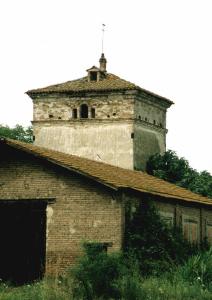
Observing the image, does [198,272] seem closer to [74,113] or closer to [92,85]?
[92,85]

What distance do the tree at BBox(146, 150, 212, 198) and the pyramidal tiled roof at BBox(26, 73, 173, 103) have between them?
472 centimetres

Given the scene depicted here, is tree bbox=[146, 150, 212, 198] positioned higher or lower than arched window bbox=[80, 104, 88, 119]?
lower

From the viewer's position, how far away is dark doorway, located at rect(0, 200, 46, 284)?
25078 millimetres

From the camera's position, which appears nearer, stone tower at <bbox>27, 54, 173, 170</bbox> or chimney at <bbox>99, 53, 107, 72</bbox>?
stone tower at <bbox>27, 54, 173, 170</bbox>

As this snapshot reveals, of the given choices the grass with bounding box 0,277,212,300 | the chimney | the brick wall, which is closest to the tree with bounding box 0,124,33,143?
the chimney

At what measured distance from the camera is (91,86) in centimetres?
5112

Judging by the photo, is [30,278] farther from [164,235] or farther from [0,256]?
[164,235]

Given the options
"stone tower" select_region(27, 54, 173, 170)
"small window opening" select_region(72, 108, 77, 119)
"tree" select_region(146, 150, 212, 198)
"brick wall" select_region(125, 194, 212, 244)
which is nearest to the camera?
"brick wall" select_region(125, 194, 212, 244)

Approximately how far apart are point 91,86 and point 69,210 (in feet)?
95.2

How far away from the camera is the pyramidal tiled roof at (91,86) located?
5003cm

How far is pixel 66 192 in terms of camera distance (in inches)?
898

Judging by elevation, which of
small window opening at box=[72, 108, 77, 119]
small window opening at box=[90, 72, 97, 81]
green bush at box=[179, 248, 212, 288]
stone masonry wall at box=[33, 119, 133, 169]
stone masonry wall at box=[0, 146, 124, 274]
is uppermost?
small window opening at box=[90, 72, 97, 81]

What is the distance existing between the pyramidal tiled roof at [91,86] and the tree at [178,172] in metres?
4.72

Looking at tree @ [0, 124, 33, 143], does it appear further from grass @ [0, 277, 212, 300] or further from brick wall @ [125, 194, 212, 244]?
grass @ [0, 277, 212, 300]
